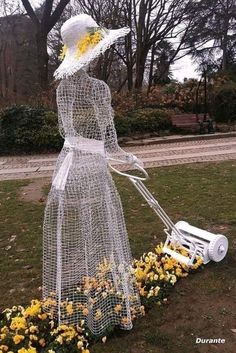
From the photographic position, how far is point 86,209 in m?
3.15

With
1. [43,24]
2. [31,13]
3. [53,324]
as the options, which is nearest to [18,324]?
[53,324]

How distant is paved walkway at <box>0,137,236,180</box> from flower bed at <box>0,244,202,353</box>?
5737 mm

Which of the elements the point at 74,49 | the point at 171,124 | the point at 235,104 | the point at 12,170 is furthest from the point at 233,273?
the point at 235,104

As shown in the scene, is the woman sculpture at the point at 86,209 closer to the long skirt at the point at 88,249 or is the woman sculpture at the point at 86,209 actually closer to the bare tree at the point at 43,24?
the long skirt at the point at 88,249

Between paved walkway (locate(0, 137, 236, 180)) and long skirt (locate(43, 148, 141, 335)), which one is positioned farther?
paved walkway (locate(0, 137, 236, 180))

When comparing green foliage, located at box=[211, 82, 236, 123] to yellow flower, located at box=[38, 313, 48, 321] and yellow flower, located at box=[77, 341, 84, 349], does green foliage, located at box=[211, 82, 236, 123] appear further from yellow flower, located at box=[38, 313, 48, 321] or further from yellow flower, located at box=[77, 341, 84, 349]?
yellow flower, located at box=[77, 341, 84, 349]

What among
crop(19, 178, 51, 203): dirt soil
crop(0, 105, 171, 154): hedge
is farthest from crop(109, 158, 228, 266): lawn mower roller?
crop(0, 105, 171, 154): hedge

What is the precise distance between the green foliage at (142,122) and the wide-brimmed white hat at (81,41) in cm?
1061

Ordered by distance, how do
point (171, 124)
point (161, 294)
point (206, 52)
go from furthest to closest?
point (206, 52) → point (171, 124) → point (161, 294)

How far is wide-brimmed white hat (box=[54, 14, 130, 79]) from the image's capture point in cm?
289

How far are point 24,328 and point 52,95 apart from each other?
1322 cm

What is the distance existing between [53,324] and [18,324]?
269 millimetres

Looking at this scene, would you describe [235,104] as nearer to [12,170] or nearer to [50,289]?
[12,170]

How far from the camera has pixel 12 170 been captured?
10.4 meters
